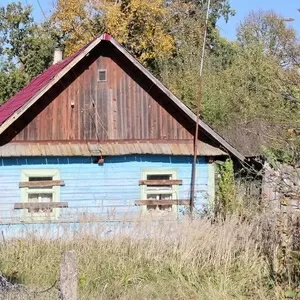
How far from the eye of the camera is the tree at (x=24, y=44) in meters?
38.0

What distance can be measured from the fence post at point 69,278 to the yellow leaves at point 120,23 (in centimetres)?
2973

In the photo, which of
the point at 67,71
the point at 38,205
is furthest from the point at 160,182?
the point at 67,71

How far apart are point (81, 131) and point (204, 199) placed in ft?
11.7

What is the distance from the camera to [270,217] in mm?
9414

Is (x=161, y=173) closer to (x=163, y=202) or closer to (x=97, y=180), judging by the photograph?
(x=163, y=202)

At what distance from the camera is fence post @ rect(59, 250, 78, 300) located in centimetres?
649

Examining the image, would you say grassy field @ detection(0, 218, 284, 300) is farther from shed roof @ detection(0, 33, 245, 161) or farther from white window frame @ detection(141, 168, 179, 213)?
white window frame @ detection(141, 168, 179, 213)

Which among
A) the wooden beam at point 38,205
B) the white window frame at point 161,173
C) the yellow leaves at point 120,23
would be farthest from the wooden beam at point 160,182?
the yellow leaves at point 120,23

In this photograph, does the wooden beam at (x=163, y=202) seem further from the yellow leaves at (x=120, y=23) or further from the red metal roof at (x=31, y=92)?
the yellow leaves at (x=120, y=23)

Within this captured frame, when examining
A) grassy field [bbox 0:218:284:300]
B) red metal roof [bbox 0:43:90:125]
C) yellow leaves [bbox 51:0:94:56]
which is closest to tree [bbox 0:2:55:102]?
yellow leaves [bbox 51:0:94:56]

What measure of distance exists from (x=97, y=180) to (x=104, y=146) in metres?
0.87

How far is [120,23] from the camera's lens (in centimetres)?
3575

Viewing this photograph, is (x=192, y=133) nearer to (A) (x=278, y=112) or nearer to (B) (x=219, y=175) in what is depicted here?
(B) (x=219, y=175)

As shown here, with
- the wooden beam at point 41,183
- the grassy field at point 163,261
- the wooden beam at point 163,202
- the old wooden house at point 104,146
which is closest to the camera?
the grassy field at point 163,261
